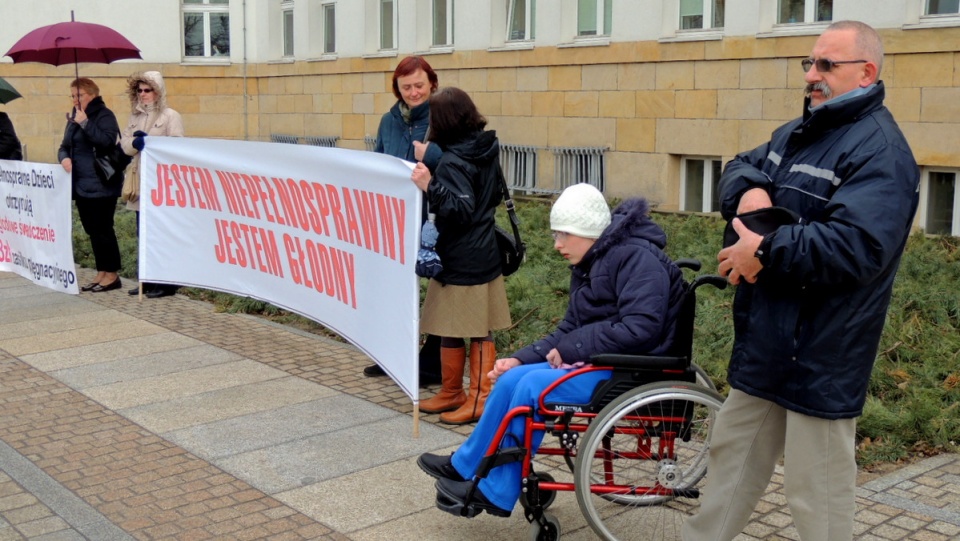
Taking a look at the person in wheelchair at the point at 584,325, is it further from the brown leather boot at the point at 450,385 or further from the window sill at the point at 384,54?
the window sill at the point at 384,54

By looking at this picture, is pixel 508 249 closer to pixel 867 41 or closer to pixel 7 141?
pixel 867 41

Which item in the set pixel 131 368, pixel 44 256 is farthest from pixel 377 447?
pixel 44 256

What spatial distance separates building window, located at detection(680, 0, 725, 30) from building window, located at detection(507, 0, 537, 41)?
291 cm

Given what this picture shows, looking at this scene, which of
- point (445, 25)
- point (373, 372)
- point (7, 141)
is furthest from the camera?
point (445, 25)

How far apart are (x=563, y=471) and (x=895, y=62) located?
331 inches

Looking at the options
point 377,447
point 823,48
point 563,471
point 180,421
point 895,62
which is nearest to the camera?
point 823,48

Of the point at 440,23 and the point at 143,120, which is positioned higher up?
the point at 440,23

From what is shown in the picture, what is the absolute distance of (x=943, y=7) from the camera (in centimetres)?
1194

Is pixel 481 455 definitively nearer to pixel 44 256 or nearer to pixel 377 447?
pixel 377 447

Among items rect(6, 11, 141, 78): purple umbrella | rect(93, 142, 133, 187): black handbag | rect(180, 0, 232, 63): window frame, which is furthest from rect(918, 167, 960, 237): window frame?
rect(180, 0, 232, 63): window frame

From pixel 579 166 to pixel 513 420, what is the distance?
1181cm

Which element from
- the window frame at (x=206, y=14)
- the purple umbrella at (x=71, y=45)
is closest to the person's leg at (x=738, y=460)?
the purple umbrella at (x=71, y=45)

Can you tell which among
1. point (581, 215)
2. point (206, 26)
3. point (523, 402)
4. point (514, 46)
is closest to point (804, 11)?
point (514, 46)

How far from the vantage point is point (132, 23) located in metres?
23.6
